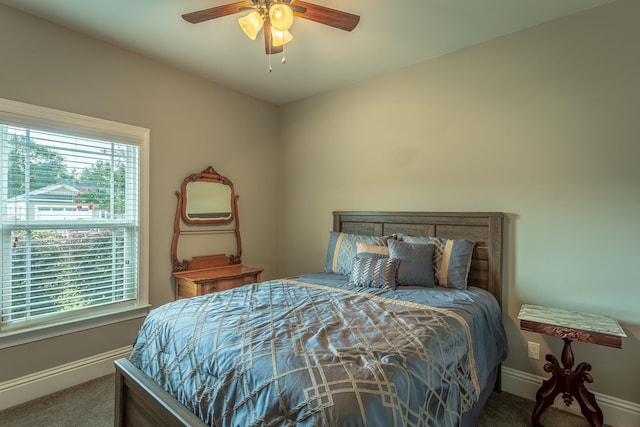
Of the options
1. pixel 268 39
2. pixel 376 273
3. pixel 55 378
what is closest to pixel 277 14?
pixel 268 39

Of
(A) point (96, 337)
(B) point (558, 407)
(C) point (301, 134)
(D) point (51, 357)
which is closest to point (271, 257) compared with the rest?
(C) point (301, 134)

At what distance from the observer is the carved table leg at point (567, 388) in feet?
6.17

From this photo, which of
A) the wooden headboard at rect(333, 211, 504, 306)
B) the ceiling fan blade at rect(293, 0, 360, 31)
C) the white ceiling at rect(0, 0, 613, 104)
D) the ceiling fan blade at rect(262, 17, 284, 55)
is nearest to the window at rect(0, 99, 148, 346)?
the white ceiling at rect(0, 0, 613, 104)

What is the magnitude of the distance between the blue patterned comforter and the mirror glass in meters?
1.37

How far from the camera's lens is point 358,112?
132 inches

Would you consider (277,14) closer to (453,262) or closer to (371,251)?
(371,251)

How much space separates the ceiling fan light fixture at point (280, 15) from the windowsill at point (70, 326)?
8.35 ft

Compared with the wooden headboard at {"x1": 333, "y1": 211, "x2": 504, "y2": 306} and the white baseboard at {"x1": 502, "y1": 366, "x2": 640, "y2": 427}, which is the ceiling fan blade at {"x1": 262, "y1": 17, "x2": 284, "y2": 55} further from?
the white baseboard at {"x1": 502, "y1": 366, "x2": 640, "y2": 427}

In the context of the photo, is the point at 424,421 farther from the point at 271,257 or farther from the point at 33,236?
the point at 271,257

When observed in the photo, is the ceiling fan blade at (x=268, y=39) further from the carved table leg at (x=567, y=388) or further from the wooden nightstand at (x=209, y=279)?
the carved table leg at (x=567, y=388)

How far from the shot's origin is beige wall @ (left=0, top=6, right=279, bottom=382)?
7.32 feet

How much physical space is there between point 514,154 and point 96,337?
12.0 feet

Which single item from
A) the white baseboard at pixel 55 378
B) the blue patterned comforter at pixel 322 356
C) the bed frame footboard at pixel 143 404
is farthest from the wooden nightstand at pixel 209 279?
the bed frame footboard at pixel 143 404

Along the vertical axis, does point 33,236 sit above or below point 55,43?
below
